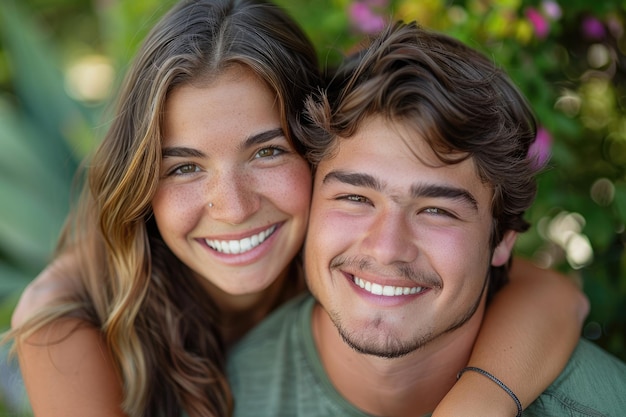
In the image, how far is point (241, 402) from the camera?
274 cm

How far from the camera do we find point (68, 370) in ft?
8.49

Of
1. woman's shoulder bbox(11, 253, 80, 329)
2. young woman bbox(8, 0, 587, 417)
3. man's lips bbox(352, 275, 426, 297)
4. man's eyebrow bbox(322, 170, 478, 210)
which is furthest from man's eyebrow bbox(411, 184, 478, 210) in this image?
woman's shoulder bbox(11, 253, 80, 329)

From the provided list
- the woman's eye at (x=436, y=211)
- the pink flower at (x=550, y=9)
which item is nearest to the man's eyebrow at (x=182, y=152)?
the woman's eye at (x=436, y=211)

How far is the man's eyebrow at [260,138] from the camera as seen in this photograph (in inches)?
95.0

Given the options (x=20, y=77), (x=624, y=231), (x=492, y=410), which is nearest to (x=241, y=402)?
(x=492, y=410)

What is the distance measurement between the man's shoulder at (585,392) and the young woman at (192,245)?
7cm

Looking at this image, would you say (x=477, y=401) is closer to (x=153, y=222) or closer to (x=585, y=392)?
(x=585, y=392)

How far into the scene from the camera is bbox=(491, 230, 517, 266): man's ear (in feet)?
8.28

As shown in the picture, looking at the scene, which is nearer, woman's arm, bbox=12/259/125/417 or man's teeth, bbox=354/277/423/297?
man's teeth, bbox=354/277/423/297

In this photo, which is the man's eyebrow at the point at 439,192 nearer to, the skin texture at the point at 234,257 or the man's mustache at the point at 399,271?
the skin texture at the point at 234,257

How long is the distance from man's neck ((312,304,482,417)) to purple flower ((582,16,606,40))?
53.8 inches

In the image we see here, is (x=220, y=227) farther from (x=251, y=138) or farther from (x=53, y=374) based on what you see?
(x=53, y=374)

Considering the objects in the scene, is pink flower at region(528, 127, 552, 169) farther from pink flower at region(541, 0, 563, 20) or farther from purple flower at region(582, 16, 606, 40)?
purple flower at region(582, 16, 606, 40)

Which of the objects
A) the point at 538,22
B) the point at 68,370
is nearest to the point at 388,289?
the point at 68,370
